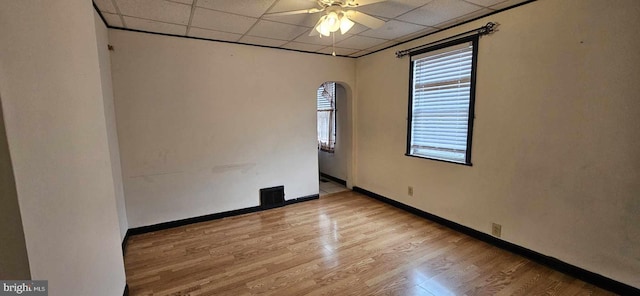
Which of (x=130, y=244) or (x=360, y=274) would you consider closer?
(x=360, y=274)

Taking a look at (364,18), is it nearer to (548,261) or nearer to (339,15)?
(339,15)

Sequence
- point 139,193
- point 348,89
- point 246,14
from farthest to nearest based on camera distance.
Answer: point 348,89
point 139,193
point 246,14

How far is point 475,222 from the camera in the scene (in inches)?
115

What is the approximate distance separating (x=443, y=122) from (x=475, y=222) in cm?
120

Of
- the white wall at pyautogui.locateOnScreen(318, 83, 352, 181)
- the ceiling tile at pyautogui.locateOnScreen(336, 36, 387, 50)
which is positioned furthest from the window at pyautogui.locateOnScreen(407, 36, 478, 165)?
the white wall at pyautogui.locateOnScreen(318, 83, 352, 181)

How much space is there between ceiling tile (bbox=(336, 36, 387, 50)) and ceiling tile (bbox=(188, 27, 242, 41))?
1382 mm

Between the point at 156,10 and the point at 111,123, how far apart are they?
122cm

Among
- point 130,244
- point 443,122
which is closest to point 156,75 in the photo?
point 130,244

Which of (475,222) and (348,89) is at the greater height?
(348,89)

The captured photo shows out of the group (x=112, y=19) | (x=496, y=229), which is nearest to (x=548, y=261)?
(x=496, y=229)

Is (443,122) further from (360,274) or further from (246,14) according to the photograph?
(246,14)

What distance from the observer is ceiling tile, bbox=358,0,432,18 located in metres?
2.30

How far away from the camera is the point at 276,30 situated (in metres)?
2.99

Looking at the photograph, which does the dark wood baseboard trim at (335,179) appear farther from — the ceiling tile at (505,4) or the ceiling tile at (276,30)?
the ceiling tile at (505,4)
